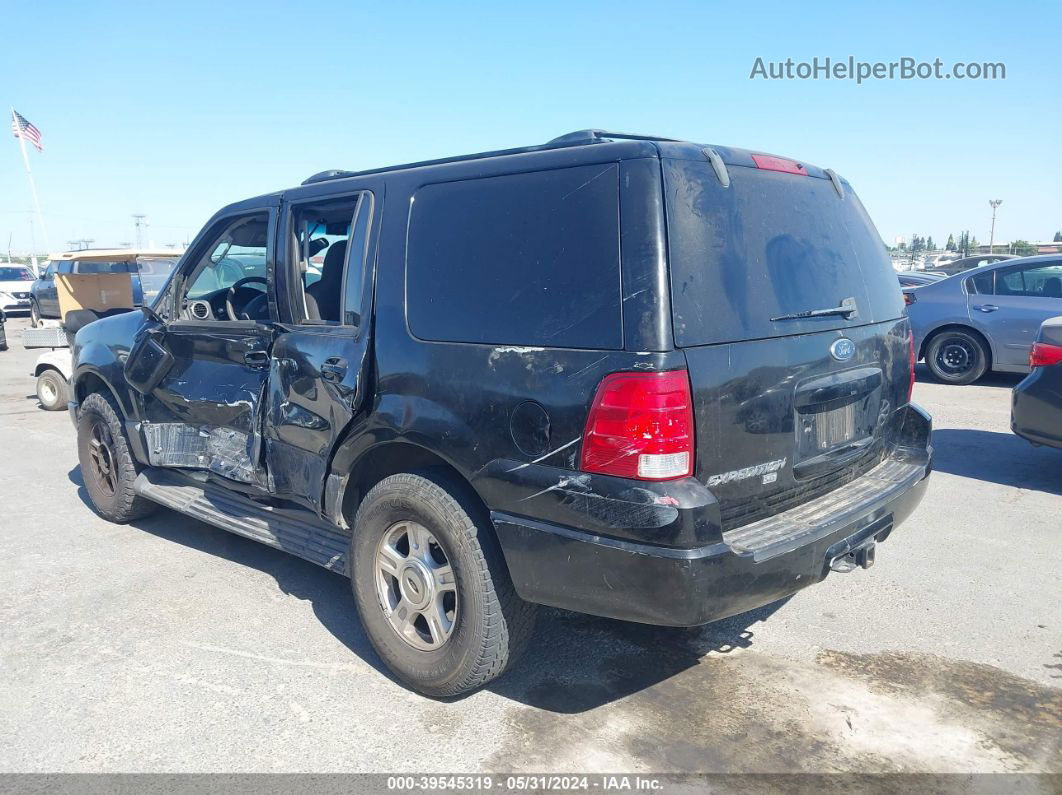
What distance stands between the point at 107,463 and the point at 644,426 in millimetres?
4405

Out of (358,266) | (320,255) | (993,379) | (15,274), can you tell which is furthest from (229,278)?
(15,274)

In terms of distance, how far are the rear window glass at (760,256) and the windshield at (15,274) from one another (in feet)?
102

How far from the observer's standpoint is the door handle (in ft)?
12.1

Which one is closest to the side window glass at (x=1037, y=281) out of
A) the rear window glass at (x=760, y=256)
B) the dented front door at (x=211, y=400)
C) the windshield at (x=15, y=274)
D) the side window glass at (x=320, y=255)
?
the rear window glass at (x=760, y=256)

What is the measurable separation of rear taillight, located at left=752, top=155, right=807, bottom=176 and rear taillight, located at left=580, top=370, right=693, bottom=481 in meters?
1.10

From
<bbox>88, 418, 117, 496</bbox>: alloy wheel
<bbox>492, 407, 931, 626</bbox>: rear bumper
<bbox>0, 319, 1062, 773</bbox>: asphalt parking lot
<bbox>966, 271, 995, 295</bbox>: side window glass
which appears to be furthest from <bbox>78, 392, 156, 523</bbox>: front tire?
<bbox>966, 271, 995, 295</bbox>: side window glass

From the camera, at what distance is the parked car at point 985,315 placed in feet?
33.4

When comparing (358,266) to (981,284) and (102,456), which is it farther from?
(981,284)

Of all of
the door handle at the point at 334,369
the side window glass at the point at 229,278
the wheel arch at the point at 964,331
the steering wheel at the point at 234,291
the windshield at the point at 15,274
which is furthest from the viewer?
the windshield at the point at 15,274

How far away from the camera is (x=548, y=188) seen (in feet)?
10.1

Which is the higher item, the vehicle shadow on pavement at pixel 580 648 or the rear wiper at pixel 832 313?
the rear wiper at pixel 832 313

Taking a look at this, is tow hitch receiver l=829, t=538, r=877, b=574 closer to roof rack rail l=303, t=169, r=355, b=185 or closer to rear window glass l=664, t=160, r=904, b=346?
rear window glass l=664, t=160, r=904, b=346

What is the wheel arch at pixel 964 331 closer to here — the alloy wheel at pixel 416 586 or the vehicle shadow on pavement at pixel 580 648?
the vehicle shadow on pavement at pixel 580 648

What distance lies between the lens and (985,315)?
34.6ft
